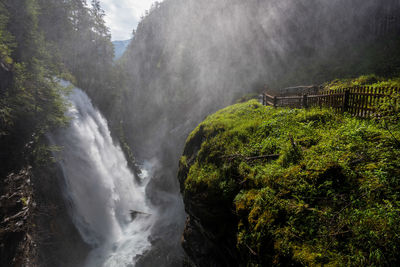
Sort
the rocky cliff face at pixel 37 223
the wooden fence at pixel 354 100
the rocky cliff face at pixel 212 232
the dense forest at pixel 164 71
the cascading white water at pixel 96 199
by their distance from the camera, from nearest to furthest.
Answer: the wooden fence at pixel 354 100, the rocky cliff face at pixel 212 232, the rocky cliff face at pixel 37 223, the dense forest at pixel 164 71, the cascading white water at pixel 96 199

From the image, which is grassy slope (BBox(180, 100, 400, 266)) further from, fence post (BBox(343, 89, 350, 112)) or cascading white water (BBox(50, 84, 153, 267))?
cascading white water (BBox(50, 84, 153, 267))

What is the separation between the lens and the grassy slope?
7.97 ft

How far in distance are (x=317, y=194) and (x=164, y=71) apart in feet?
152

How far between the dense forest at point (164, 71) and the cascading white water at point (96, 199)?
3.00 feet

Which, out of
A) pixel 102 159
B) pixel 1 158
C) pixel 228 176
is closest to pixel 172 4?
pixel 102 159

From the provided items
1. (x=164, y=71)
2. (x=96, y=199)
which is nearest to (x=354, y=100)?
(x=96, y=199)

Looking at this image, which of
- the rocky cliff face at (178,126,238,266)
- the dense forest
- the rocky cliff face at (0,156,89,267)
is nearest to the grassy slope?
the rocky cliff face at (178,126,238,266)

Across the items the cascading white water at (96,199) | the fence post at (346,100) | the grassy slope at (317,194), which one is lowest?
the cascading white water at (96,199)

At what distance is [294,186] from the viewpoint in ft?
12.0

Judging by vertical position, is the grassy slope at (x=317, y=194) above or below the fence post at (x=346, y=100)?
below

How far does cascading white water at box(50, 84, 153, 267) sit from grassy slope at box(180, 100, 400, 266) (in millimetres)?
12435

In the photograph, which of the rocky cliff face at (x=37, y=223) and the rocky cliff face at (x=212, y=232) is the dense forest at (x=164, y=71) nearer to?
the rocky cliff face at (x=37, y=223)

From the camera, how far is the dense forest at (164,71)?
10.5 m

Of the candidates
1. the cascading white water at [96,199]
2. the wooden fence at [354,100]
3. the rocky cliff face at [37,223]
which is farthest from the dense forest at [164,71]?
the wooden fence at [354,100]
